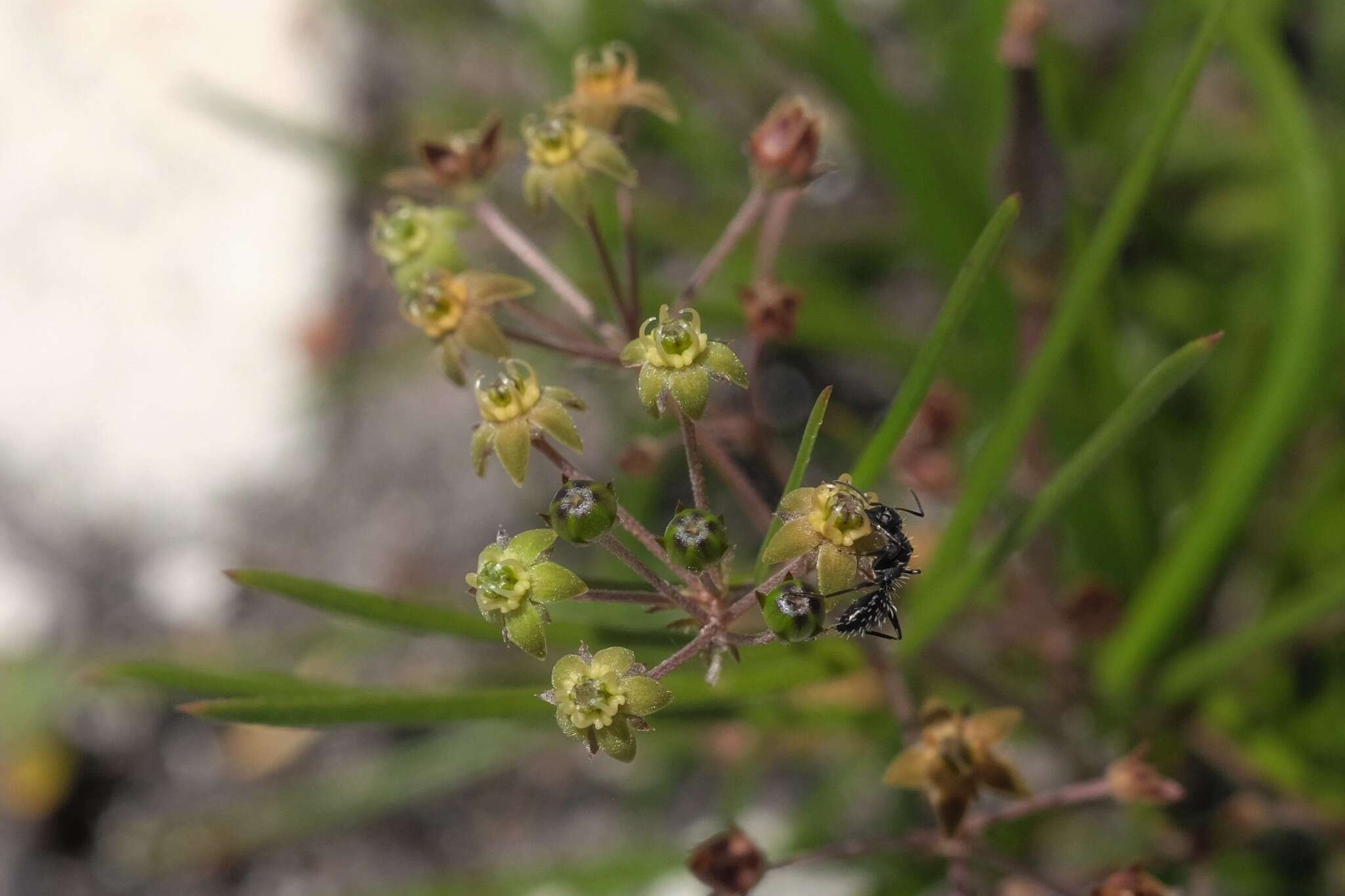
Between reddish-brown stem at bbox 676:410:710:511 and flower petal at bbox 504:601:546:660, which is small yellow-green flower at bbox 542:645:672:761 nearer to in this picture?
flower petal at bbox 504:601:546:660

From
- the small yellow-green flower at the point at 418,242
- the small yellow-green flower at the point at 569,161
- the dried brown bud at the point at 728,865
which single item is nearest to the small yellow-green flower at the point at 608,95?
the small yellow-green flower at the point at 569,161

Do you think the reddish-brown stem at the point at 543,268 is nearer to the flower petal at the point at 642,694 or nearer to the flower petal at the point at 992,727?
the flower petal at the point at 642,694

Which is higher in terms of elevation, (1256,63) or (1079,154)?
(1079,154)

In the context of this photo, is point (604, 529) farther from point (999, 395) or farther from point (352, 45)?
point (352, 45)

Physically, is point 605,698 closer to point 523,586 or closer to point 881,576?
point 523,586

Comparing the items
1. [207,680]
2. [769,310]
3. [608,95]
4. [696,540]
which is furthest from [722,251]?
[207,680]

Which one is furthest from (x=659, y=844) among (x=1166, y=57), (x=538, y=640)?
(x=1166, y=57)
